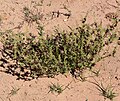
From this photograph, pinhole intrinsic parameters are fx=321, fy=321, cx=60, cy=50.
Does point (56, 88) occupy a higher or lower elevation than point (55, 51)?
lower

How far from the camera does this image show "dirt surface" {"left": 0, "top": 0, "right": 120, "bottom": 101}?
3701 millimetres

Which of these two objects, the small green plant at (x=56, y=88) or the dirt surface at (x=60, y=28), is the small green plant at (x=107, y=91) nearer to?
the dirt surface at (x=60, y=28)

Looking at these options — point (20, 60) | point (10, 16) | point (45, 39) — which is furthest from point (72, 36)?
point (10, 16)

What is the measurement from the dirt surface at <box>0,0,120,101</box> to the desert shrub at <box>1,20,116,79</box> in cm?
12

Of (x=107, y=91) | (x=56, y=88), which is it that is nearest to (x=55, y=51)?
(x=56, y=88)

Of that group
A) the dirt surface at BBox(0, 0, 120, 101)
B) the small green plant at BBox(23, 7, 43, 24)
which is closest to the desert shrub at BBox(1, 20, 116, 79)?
the dirt surface at BBox(0, 0, 120, 101)

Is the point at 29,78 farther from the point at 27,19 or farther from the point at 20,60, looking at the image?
the point at 27,19

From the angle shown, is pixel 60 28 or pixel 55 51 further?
pixel 60 28

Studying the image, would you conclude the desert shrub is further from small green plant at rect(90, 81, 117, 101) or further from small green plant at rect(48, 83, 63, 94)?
small green plant at rect(90, 81, 117, 101)

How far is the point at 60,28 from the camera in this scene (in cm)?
433

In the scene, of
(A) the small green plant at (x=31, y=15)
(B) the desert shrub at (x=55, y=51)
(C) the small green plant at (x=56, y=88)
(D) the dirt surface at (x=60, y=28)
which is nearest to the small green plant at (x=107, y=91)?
(D) the dirt surface at (x=60, y=28)

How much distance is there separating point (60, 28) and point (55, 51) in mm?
508

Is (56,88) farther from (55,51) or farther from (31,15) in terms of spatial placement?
(31,15)

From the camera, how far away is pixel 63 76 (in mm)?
3844
